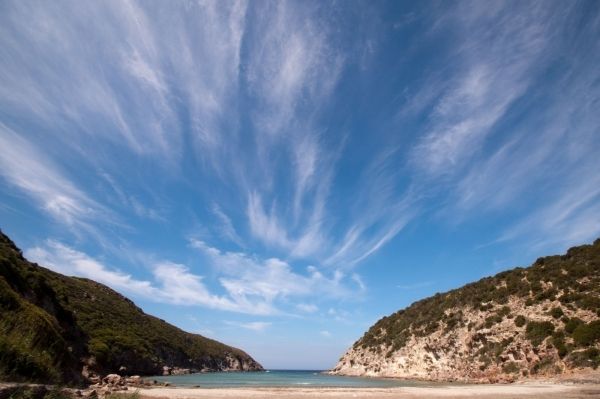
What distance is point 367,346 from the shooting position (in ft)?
283

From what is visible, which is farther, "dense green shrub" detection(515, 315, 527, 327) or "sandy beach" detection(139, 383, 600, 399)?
"dense green shrub" detection(515, 315, 527, 327)

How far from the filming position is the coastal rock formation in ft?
141

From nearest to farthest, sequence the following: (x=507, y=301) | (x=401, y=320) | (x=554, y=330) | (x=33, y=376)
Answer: (x=33, y=376) → (x=554, y=330) → (x=507, y=301) → (x=401, y=320)

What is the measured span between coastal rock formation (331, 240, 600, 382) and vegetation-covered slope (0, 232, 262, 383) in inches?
1757

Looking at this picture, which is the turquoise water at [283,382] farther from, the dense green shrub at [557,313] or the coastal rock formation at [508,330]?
the dense green shrub at [557,313]

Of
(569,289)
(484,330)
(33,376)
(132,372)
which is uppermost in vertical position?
(569,289)

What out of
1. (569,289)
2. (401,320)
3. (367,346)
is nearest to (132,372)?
(367,346)

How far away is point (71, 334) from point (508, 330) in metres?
55.9

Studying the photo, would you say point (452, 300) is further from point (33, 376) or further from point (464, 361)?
point (33, 376)

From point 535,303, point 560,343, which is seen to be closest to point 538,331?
point 560,343

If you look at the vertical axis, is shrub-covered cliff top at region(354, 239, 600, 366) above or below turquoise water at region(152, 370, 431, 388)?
above

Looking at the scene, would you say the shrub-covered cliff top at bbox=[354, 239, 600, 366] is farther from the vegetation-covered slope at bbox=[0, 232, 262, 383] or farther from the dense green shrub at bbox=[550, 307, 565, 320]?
the vegetation-covered slope at bbox=[0, 232, 262, 383]

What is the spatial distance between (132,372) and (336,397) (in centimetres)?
5625

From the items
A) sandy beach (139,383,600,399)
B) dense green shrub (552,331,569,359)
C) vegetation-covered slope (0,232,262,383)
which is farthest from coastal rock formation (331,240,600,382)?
vegetation-covered slope (0,232,262,383)
